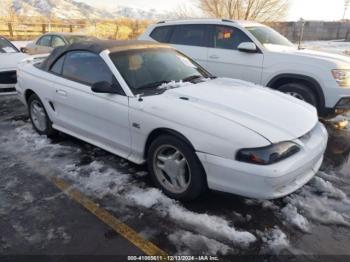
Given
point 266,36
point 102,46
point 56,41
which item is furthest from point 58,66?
point 56,41

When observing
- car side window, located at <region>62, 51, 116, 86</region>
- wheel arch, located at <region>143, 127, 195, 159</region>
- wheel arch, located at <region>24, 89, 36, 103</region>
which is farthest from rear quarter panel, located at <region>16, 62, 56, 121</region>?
wheel arch, located at <region>143, 127, 195, 159</region>

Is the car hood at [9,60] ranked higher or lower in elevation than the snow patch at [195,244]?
higher

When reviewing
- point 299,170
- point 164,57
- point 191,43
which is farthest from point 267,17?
point 299,170

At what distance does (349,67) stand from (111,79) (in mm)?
4059

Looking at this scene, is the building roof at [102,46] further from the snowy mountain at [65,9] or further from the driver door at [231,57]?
the snowy mountain at [65,9]

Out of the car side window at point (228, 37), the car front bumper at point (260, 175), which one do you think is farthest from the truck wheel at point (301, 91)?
the car front bumper at point (260, 175)

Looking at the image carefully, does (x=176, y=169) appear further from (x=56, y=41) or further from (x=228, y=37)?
(x=56, y=41)

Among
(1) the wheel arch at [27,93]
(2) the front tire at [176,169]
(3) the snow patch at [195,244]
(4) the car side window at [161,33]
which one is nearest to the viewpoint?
(3) the snow patch at [195,244]

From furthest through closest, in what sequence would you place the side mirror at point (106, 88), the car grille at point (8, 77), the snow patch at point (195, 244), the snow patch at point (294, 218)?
the car grille at point (8, 77), the side mirror at point (106, 88), the snow patch at point (294, 218), the snow patch at point (195, 244)

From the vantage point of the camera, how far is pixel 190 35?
7.36 meters

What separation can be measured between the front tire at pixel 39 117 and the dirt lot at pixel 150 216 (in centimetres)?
84

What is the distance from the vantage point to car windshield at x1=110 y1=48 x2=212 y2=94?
13.1 feet

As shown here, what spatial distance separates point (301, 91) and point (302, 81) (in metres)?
0.19

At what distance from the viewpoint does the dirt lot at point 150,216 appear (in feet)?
9.61
